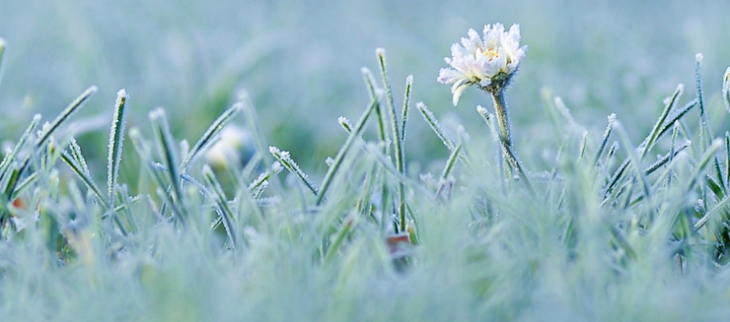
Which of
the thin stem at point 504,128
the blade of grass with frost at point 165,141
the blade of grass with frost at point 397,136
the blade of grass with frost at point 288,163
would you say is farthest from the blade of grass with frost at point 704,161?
the blade of grass with frost at point 165,141

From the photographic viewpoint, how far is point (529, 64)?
241 cm

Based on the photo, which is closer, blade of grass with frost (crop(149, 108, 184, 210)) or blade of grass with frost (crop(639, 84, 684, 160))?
blade of grass with frost (crop(149, 108, 184, 210))

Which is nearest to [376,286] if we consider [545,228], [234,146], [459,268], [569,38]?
[459,268]

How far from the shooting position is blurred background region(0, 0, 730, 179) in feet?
6.68

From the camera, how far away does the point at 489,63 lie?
929 millimetres

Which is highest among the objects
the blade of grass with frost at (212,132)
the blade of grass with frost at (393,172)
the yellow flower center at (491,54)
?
the yellow flower center at (491,54)

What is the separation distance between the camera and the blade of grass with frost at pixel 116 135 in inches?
36.1

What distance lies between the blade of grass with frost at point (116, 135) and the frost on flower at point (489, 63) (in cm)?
38

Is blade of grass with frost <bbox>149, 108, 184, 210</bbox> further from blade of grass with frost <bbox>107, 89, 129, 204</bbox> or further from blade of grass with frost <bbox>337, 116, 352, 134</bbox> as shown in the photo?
blade of grass with frost <bbox>337, 116, 352, 134</bbox>

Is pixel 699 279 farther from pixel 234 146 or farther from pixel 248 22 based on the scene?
pixel 248 22

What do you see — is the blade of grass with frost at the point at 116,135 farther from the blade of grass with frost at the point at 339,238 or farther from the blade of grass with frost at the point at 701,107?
the blade of grass with frost at the point at 701,107

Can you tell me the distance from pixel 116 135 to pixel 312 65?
152 cm

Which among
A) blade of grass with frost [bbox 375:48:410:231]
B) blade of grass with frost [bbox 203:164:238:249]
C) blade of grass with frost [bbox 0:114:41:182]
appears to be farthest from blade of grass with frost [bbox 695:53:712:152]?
blade of grass with frost [bbox 0:114:41:182]

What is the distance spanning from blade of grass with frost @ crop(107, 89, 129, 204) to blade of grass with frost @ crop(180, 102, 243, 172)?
0.08m
